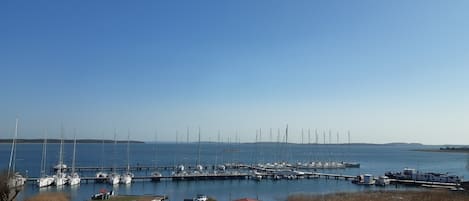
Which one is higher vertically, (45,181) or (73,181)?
(45,181)

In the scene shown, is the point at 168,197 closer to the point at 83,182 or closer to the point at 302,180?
the point at 83,182

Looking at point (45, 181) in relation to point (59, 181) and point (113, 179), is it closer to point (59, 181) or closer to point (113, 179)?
point (59, 181)

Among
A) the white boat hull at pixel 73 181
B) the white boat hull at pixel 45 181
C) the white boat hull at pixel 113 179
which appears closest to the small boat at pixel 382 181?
the white boat hull at pixel 113 179

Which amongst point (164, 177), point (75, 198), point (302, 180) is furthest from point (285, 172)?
point (75, 198)

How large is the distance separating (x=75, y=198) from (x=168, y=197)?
10857 millimetres

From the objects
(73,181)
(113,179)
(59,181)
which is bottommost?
(73,181)

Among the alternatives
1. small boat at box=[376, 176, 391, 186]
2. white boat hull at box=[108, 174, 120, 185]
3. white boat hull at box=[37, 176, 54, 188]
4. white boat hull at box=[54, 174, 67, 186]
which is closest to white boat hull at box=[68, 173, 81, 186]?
white boat hull at box=[54, 174, 67, 186]

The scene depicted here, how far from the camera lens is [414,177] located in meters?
76.8

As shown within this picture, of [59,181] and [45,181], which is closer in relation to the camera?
[45,181]

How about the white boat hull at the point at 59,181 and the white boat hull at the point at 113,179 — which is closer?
the white boat hull at the point at 59,181

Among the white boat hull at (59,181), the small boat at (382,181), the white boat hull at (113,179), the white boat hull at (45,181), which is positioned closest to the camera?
the white boat hull at (45,181)

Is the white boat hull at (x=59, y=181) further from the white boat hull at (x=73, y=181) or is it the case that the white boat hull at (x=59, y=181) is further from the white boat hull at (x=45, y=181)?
the white boat hull at (x=73, y=181)

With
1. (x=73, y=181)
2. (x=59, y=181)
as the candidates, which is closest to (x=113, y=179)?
(x=73, y=181)

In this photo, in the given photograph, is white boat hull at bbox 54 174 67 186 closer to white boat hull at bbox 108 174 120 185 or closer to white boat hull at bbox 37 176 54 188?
white boat hull at bbox 37 176 54 188
